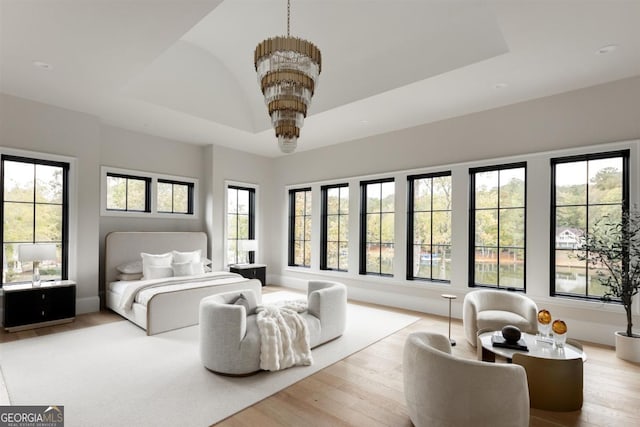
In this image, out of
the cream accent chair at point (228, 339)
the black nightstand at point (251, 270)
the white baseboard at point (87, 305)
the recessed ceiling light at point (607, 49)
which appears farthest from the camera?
the black nightstand at point (251, 270)

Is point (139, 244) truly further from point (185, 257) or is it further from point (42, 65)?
point (42, 65)

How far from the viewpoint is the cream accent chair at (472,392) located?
2.04 m

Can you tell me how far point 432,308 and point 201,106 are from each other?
4999 millimetres

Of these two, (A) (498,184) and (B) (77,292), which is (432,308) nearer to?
(A) (498,184)

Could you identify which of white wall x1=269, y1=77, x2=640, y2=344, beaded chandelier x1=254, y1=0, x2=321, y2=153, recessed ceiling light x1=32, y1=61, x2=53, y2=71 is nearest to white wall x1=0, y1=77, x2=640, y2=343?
white wall x1=269, y1=77, x2=640, y2=344

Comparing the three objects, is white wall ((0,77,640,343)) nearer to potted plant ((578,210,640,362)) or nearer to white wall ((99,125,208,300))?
white wall ((99,125,208,300))

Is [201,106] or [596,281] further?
[201,106]

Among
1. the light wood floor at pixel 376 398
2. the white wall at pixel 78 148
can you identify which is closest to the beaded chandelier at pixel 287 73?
the light wood floor at pixel 376 398

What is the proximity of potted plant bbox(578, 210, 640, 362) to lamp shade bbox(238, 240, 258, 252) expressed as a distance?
5658 mm

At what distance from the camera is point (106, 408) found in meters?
2.58

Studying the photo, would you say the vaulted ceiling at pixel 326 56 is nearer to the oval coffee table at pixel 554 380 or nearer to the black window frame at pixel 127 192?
the black window frame at pixel 127 192

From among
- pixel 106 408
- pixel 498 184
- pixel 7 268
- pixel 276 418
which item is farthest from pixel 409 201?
pixel 7 268

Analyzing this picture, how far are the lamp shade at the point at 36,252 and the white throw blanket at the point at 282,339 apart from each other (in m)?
3.16

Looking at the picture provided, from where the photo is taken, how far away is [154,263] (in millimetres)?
Answer: 5629
